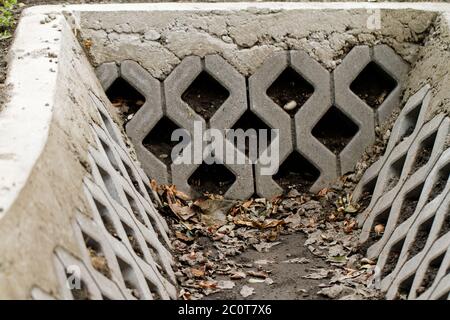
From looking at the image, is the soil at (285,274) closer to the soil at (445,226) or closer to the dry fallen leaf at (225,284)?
the dry fallen leaf at (225,284)

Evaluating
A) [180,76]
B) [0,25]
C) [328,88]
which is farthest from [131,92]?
[328,88]

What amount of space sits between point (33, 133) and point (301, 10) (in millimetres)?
2187

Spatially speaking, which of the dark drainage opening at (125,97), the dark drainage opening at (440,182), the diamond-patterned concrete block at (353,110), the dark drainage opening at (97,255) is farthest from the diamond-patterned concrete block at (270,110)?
the dark drainage opening at (97,255)

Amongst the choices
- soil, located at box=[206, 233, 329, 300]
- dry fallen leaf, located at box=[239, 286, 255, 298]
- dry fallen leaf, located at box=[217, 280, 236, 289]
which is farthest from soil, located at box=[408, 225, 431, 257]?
dry fallen leaf, located at box=[217, 280, 236, 289]

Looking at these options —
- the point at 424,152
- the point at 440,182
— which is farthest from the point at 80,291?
the point at 424,152

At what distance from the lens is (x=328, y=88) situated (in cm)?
476

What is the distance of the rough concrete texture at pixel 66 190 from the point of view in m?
2.47

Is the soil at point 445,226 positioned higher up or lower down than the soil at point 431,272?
higher up

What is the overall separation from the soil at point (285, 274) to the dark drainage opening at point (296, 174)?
0.42 m

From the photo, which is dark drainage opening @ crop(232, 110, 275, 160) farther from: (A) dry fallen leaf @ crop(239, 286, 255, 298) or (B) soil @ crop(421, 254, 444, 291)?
(B) soil @ crop(421, 254, 444, 291)

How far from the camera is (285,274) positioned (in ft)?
13.2

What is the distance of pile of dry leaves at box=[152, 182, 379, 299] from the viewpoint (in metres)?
3.87

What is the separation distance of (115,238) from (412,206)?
148 centimetres

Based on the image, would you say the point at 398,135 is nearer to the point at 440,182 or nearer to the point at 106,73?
the point at 440,182
